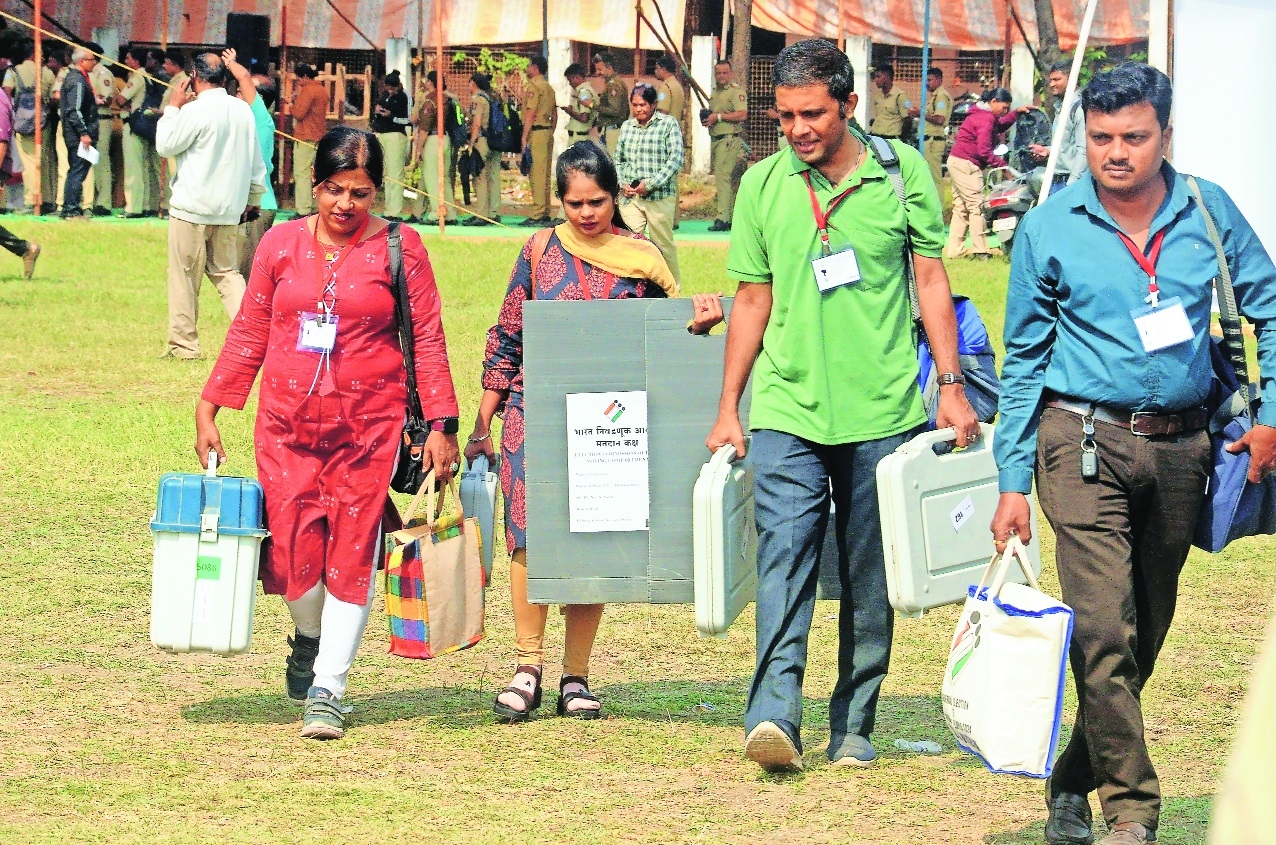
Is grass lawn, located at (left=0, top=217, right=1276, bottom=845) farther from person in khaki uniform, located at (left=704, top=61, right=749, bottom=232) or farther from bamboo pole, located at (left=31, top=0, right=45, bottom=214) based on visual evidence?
person in khaki uniform, located at (left=704, top=61, right=749, bottom=232)

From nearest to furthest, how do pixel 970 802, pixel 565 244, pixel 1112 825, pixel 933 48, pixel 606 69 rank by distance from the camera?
pixel 1112 825 < pixel 970 802 < pixel 565 244 < pixel 606 69 < pixel 933 48

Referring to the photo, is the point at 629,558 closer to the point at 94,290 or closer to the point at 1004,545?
the point at 1004,545

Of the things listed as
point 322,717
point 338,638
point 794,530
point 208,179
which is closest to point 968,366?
point 794,530

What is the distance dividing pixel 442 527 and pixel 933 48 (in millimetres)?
28705

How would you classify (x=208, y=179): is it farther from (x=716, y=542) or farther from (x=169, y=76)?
(x=169, y=76)

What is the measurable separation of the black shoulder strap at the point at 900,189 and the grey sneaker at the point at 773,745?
3.86 ft

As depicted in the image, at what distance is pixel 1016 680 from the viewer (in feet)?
14.1

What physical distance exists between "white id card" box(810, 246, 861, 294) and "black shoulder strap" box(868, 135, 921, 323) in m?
0.18

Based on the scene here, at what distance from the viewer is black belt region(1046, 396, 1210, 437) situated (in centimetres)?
434

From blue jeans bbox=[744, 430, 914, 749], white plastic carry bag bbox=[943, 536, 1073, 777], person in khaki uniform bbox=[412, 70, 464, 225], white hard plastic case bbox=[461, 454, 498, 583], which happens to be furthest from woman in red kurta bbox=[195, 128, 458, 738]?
person in khaki uniform bbox=[412, 70, 464, 225]

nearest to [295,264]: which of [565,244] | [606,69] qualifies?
[565,244]

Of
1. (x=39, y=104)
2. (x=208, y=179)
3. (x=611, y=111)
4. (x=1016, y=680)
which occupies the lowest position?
(x=1016, y=680)

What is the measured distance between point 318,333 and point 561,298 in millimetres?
769

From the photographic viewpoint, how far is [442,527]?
18.1 ft
